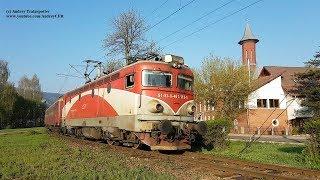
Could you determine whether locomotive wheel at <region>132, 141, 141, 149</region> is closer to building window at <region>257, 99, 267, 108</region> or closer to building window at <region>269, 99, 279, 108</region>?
building window at <region>257, 99, 267, 108</region>

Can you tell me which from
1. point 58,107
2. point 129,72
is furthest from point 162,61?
point 58,107

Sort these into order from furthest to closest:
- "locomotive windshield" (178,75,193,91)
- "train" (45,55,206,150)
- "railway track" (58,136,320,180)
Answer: "locomotive windshield" (178,75,193,91), "train" (45,55,206,150), "railway track" (58,136,320,180)

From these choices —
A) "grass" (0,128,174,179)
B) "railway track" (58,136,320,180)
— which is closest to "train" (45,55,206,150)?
"railway track" (58,136,320,180)

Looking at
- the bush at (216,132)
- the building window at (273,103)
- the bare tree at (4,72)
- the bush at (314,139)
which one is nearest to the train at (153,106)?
the bush at (216,132)

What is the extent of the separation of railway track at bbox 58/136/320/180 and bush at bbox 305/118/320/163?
170cm

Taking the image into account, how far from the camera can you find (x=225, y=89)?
46.4 meters

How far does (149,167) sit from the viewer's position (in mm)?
11820

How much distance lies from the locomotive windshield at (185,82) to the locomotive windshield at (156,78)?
55 cm

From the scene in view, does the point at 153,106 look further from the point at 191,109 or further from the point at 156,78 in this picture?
the point at 191,109

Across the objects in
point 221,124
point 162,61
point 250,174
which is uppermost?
point 162,61

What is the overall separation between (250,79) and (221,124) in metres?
30.8

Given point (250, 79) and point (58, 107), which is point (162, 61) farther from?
point (250, 79)

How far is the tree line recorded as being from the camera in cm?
7431

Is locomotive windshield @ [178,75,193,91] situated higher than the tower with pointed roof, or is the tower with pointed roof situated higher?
the tower with pointed roof
